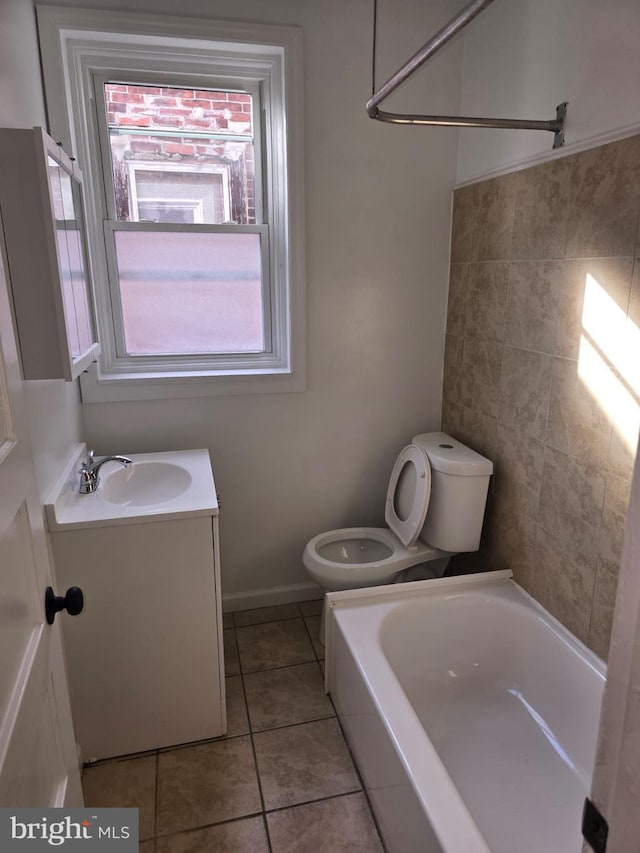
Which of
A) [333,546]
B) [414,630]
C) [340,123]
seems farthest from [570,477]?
[340,123]

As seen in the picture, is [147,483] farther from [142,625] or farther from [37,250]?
[37,250]

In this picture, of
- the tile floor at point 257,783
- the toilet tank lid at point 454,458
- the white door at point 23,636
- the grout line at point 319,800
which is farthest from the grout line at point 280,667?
the white door at point 23,636

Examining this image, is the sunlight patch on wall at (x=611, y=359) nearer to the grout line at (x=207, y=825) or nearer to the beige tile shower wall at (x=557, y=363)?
the beige tile shower wall at (x=557, y=363)

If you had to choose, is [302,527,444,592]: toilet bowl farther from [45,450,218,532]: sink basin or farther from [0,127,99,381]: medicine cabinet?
[0,127,99,381]: medicine cabinet

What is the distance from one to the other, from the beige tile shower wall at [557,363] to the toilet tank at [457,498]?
0.32 ft

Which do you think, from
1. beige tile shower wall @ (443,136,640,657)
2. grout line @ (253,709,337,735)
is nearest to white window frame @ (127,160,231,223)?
beige tile shower wall @ (443,136,640,657)

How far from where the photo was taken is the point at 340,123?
2264 millimetres

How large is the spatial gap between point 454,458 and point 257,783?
4.23 ft

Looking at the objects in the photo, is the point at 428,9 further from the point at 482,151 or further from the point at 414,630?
the point at 414,630

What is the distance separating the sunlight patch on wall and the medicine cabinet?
1.45 m

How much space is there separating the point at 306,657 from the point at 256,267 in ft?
5.45

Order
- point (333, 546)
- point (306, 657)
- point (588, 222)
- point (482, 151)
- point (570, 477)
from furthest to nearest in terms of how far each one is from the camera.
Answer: point (333, 546), point (306, 657), point (482, 151), point (570, 477), point (588, 222)

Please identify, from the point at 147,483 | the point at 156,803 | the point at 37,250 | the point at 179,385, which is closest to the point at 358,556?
the point at 147,483

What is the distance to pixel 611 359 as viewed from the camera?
1629 millimetres
